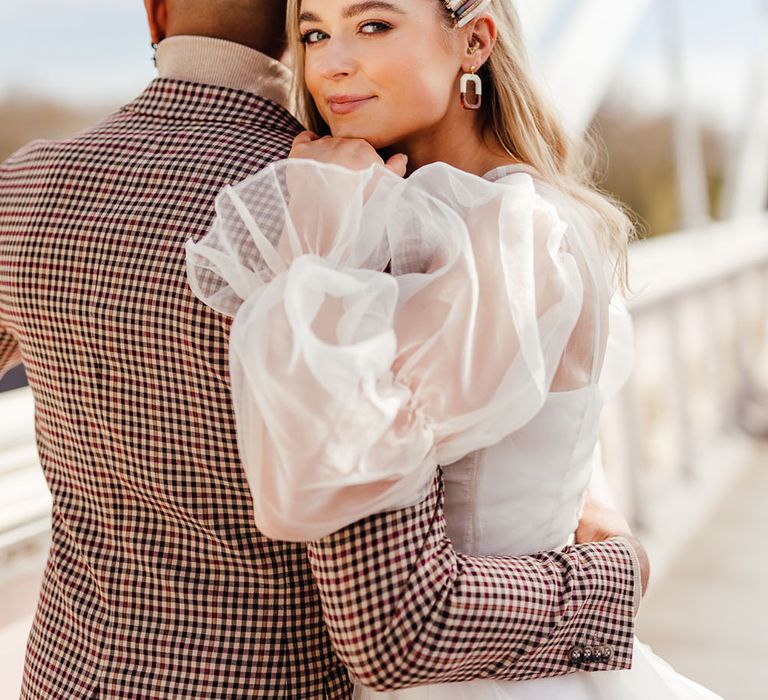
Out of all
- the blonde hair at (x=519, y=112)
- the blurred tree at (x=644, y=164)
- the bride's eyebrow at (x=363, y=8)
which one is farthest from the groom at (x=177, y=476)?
the blurred tree at (x=644, y=164)

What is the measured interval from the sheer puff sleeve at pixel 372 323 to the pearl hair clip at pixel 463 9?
1.02 feet

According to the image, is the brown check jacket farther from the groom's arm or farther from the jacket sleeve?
the jacket sleeve

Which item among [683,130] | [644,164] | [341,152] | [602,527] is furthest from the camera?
[644,164]

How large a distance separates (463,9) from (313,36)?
190 millimetres

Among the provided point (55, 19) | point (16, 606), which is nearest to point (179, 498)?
point (16, 606)

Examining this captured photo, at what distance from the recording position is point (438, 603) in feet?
2.86

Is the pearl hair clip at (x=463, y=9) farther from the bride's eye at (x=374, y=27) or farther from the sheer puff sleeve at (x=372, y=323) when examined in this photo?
the sheer puff sleeve at (x=372, y=323)

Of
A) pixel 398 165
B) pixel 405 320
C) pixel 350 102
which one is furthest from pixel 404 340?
pixel 350 102

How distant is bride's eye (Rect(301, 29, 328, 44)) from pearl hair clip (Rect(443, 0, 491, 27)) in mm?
159

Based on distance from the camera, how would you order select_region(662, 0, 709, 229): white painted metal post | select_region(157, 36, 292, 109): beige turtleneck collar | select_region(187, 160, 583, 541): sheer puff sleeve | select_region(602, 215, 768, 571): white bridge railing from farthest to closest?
select_region(662, 0, 709, 229): white painted metal post → select_region(602, 215, 768, 571): white bridge railing → select_region(157, 36, 292, 109): beige turtleneck collar → select_region(187, 160, 583, 541): sheer puff sleeve

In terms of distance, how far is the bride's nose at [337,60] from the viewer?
1100 millimetres

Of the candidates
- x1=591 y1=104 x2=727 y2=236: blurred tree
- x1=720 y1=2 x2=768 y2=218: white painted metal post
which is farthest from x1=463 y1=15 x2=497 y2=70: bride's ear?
x1=720 y1=2 x2=768 y2=218: white painted metal post

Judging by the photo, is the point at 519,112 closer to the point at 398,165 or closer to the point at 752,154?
the point at 398,165

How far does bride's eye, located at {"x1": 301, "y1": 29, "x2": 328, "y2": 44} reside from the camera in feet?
3.71
